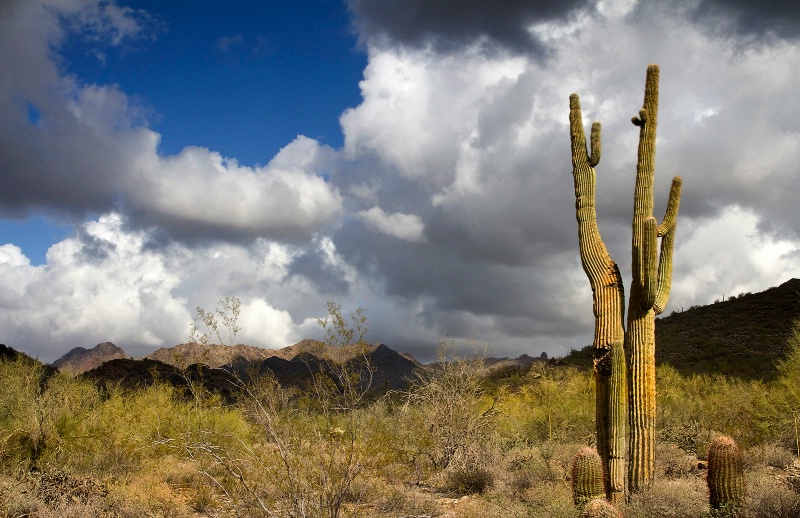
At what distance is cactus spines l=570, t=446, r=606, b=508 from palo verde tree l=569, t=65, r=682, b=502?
1.48 feet

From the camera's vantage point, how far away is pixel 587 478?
31.2ft

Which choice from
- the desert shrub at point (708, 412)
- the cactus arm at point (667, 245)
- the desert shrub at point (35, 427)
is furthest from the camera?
the desert shrub at point (708, 412)

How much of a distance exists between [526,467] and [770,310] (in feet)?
96.9

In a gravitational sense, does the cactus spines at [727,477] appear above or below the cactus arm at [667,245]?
below

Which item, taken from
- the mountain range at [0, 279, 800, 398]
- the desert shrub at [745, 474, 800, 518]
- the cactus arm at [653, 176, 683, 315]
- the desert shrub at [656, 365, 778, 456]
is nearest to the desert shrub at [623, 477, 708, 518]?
the desert shrub at [745, 474, 800, 518]

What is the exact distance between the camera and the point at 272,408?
9.01 metres

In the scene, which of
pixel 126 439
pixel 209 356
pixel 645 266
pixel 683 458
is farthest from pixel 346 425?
pixel 683 458

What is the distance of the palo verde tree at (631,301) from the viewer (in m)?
9.97

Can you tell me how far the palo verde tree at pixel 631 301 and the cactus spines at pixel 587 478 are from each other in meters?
0.45

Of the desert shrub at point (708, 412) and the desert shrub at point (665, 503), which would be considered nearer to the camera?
the desert shrub at point (665, 503)

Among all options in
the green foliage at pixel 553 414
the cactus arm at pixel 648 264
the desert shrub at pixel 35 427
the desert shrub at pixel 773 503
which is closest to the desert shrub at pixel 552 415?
the green foliage at pixel 553 414

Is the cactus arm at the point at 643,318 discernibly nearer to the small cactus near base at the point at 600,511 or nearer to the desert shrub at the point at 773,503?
the desert shrub at the point at 773,503

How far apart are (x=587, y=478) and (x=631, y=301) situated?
2.96 metres

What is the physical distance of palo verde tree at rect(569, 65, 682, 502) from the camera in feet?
32.7
